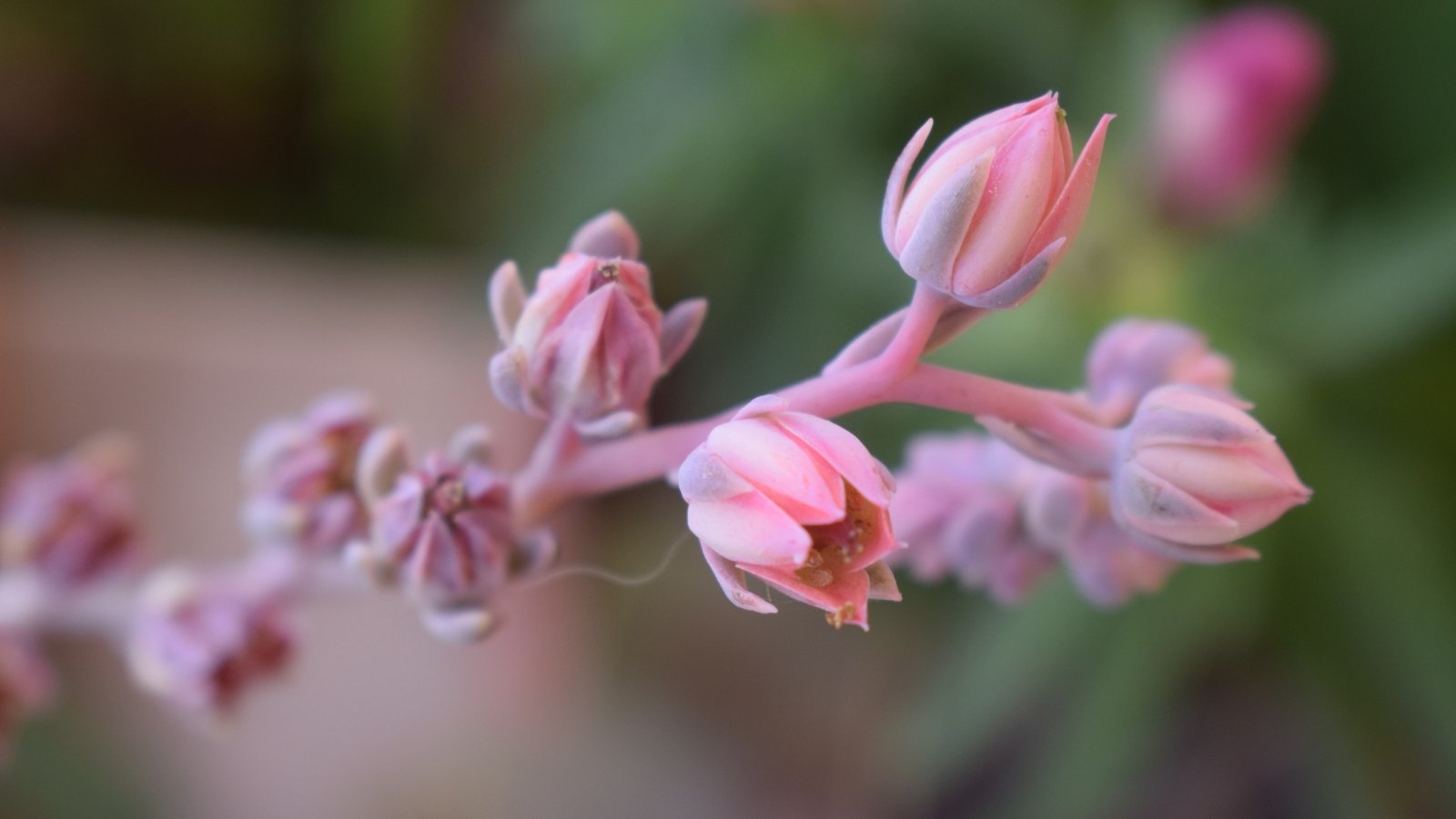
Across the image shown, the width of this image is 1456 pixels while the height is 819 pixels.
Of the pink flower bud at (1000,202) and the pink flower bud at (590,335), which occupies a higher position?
the pink flower bud at (1000,202)

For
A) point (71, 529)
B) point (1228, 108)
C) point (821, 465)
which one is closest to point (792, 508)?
point (821, 465)

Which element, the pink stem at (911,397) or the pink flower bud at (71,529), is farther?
the pink flower bud at (71,529)

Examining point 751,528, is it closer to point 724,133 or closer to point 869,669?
point 724,133

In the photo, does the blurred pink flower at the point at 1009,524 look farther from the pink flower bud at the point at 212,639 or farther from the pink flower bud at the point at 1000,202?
the pink flower bud at the point at 212,639

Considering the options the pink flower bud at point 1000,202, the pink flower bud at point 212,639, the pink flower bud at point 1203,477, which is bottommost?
the pink flower bud at point 212,639

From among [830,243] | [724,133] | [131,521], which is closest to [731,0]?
[724,133]

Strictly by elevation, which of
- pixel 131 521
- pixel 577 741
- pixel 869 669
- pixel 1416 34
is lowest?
pixel 577 741

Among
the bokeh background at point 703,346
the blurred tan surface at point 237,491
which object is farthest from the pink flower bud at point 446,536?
the blurred tan surface at point 237,491
